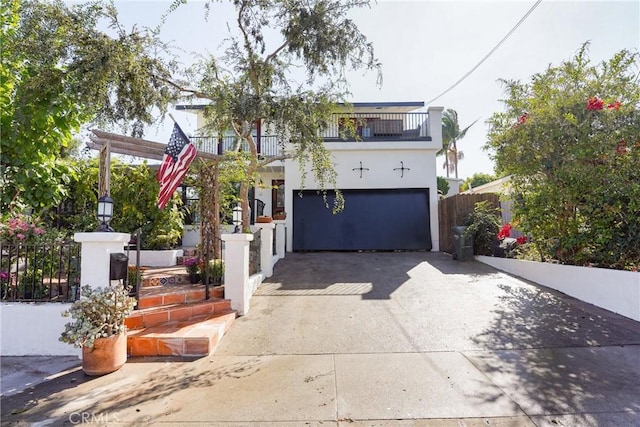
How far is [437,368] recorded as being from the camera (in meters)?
3.56

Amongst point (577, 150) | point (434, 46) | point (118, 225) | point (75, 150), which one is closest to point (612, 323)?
point (577, 150)

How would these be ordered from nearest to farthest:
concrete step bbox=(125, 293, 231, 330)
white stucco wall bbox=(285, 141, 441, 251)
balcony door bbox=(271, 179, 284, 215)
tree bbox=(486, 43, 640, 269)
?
1. concrete step bbox=(125, 293, 231, 330)
2. tree bbox=(486, 43, 640, 269)
3. white stucco wall bbox=(285, 141, 441, 251)
4. balcony door bbox=(271, 179, 284, 215)

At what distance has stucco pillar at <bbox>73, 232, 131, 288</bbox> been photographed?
12.9 ft

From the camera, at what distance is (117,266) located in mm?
4094

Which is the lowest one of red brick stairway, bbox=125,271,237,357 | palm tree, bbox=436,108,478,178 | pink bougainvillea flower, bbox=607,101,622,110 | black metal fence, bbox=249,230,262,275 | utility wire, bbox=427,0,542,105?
red brick stairway, bbox=125,271,237,357

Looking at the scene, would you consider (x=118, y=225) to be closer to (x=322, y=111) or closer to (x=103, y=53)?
(x=103, y=53)

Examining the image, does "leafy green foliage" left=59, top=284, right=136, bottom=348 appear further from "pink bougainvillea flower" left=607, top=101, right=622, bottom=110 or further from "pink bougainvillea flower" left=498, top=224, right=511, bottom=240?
"pink bougainvillea flower" left=498, top=224, right=511, bottom=240

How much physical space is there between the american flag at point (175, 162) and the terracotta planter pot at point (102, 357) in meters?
2.05

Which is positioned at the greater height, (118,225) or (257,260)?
(118,225)

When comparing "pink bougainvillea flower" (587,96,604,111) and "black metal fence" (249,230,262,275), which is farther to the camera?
"black metal fence" (249,230,262,275)

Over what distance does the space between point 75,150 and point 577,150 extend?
13475 millimetres

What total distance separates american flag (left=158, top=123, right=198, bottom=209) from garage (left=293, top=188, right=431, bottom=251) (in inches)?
260

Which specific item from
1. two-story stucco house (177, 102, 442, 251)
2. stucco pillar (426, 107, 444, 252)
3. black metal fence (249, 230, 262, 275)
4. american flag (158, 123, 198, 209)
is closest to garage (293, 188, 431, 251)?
two-story stucco house (177, 102, 442, 251)

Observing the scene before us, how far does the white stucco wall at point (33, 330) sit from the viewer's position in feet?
13.3
